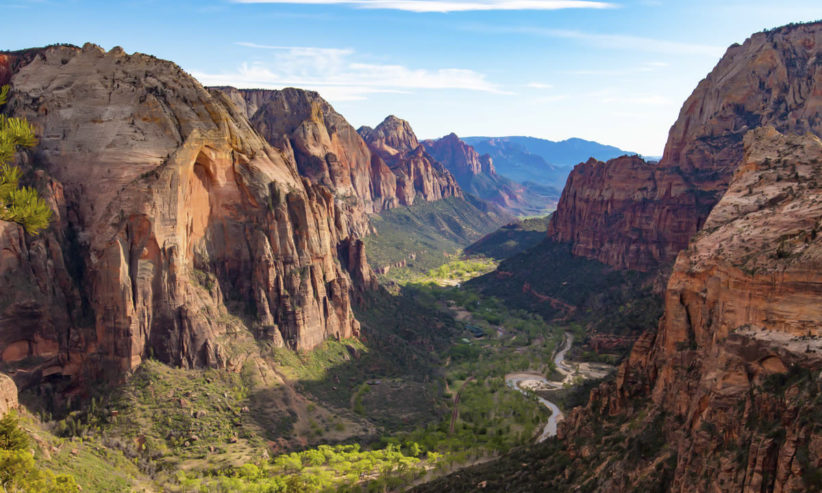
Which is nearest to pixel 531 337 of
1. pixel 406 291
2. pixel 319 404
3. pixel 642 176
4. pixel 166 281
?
pixel 406 291

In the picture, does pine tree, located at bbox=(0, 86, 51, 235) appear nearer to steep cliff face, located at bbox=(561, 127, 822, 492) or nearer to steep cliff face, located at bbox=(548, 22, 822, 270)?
steep cliff face, located at bbox=(561, 127, 822, 492)

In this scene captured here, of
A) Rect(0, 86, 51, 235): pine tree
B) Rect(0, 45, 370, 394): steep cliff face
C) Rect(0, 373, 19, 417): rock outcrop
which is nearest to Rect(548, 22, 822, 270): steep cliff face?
Rect(0, 45, 370, 394): steep cliff face

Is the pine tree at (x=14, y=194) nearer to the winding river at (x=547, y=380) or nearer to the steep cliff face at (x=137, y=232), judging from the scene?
the steep cliff face at (x=137, y=232)

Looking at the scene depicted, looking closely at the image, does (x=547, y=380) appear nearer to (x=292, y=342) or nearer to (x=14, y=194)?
A: (x=292, y=342)

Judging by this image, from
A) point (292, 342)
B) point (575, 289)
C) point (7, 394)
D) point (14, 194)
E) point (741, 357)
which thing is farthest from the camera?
point (575, 289)

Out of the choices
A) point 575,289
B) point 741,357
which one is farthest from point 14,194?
point 575,289

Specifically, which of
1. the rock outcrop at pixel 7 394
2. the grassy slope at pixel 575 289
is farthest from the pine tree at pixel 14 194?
the grassy slope at pixel 575 289
